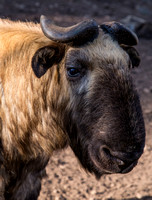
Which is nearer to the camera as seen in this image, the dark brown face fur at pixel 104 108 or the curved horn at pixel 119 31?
the dark brown face fur at pixel 104 108

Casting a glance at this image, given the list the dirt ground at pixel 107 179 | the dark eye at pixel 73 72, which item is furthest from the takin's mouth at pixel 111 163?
the dark eye at pixel 73 72

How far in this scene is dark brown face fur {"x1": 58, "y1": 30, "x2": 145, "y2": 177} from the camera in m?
3.04

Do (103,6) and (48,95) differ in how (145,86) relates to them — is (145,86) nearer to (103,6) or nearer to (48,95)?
(48,95)

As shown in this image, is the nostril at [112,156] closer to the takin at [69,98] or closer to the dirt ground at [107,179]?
the takin at [69,98]

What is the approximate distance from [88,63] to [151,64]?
6282 millimetres

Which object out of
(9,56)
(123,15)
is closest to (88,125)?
(9,56)

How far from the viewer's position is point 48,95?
11.5 feet

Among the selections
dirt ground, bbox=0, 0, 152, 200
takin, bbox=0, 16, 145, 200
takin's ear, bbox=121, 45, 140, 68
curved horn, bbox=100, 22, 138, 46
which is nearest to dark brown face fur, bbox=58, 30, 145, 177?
takin, bbox=0, 16, 145, 200

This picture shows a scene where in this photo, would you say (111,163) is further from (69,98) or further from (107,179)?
(107,179)

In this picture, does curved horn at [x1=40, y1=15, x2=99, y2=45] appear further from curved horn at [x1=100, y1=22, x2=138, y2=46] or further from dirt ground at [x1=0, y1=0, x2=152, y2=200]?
dirt ground at [x1=0, y1=0, x2=152, y2=200]

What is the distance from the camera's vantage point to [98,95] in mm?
3195

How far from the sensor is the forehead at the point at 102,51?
325 centimetres

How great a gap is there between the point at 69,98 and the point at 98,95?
339 mm

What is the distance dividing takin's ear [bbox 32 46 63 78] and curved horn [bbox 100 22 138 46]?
52 centimetres
